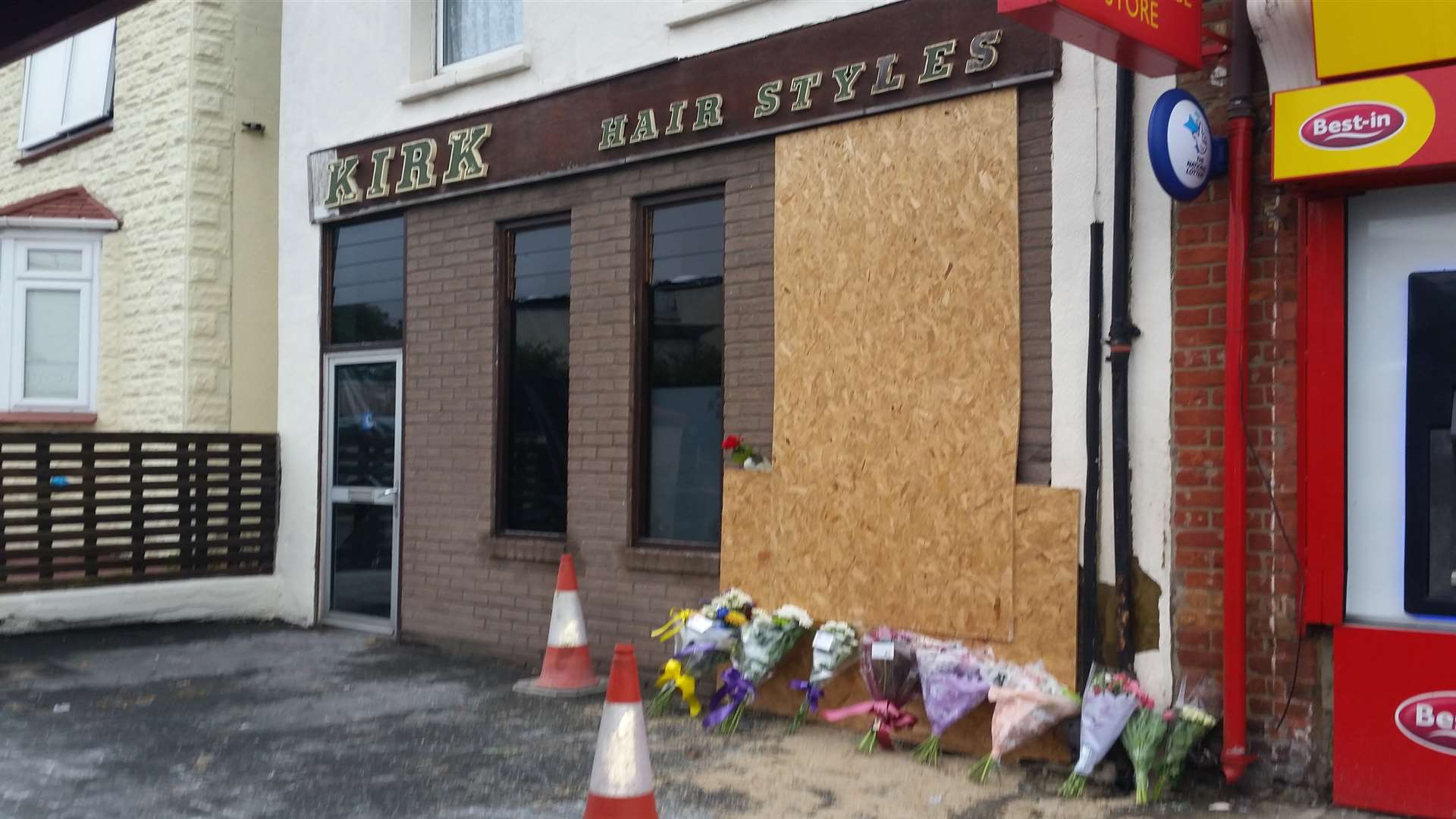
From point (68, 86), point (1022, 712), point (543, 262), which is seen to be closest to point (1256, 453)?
point (1022, 712)

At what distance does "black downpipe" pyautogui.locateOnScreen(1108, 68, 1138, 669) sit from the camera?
19.8 feet

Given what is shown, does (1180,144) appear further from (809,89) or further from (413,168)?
(413,168)

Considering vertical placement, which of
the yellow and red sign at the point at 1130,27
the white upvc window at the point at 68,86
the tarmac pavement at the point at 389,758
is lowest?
the tarmac pavement at the point at 389,758

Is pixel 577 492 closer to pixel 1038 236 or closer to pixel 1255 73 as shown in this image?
pixel 1038 236

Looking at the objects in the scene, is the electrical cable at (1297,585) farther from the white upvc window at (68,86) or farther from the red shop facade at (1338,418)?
the white upvc window at (68,86)

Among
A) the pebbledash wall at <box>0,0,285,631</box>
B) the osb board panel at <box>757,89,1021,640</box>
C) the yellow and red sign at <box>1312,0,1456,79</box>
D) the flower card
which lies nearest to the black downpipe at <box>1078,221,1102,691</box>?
the osb board panel at <box>757,89,1021,640</box>

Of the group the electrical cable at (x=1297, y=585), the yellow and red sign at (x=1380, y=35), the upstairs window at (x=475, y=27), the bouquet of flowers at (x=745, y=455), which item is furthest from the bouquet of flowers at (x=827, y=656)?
the upstairs window at (x=475, y=27)

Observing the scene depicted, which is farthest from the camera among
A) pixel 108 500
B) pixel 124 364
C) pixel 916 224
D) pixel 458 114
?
pixel 124 364

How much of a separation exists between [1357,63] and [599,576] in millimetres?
5166

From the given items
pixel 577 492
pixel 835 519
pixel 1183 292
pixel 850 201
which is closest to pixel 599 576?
pixel 577 492

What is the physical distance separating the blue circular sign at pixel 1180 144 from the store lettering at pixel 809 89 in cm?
129

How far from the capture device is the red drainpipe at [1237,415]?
5.58m

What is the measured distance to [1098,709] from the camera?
5781mm

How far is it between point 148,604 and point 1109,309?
813 cm
